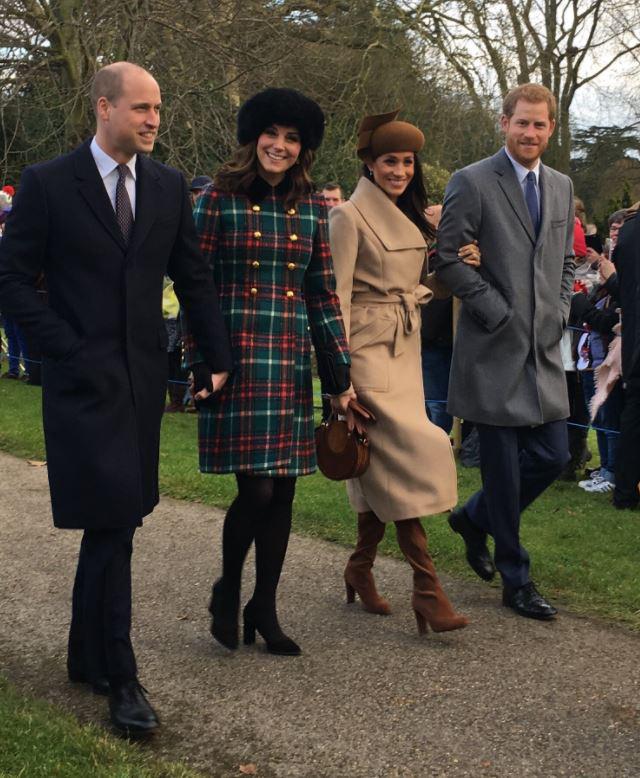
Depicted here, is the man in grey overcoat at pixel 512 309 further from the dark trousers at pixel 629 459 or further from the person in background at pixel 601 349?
the person in background at pixel 601 349

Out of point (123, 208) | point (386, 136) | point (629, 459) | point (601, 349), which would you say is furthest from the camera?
point (601, 349)

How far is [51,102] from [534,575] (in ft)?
38.6

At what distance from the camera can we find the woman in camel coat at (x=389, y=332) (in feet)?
15.8

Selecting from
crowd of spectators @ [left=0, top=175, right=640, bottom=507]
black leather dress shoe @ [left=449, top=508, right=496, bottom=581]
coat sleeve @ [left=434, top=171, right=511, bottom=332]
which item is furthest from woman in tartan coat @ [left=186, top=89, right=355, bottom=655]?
crowd of spectators @ [left=0, top=175, right=640, bottom=507]

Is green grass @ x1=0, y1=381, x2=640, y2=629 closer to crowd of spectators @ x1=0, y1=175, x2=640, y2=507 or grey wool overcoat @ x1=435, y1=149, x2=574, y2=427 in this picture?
crowd of spectators @ x1=0, y1=175, x2=640, y2=507

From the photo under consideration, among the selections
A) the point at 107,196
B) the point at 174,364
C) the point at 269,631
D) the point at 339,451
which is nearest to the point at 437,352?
the point at 174,364

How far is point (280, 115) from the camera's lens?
4.36m

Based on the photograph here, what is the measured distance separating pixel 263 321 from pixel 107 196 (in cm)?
82

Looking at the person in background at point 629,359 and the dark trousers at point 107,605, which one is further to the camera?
the person in background at point 629,359

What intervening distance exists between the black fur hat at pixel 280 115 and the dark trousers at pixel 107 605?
61.2 inches

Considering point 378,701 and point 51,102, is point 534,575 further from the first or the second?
point 51,102

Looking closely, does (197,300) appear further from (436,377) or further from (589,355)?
(436,377)

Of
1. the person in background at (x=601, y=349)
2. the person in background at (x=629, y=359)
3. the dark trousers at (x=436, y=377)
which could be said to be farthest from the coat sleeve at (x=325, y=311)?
the dark trousers at (x=436, y=377)

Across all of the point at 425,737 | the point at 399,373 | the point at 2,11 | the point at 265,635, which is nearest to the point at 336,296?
the point at 399,373
